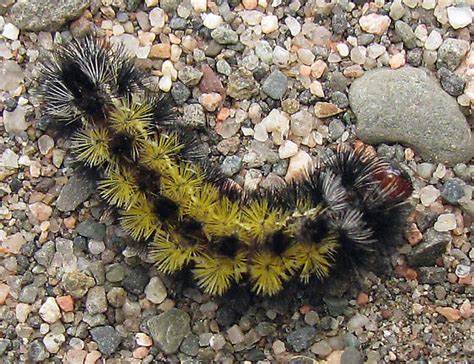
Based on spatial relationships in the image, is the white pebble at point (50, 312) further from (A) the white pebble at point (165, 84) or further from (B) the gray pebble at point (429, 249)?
(B) the gray pebble at point (429, 249)

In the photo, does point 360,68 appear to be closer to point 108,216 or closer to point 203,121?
point 203,121

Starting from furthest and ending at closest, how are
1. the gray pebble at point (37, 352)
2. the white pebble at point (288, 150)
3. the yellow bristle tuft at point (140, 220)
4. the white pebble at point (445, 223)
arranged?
the white pebble at point (288, 150) < the white pebble at point (445, 223) < the gray pebble at point (37, 352) < the yellow bristle tuft at point (140, 220)

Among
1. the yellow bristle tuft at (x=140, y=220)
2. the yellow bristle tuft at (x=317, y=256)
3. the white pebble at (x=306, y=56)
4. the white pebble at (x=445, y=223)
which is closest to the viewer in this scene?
the yellow bristle tuft at (x=317, y=256)

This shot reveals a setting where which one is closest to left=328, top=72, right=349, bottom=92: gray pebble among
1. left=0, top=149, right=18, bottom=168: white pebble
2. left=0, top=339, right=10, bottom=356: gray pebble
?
left=0, top=149, right=18, bottom=168: white pebble

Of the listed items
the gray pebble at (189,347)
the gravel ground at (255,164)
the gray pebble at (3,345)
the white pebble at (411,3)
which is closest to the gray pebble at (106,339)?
Result: the gravel ground at (255,164)

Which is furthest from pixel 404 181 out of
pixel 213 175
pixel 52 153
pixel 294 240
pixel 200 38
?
pixel 52 153

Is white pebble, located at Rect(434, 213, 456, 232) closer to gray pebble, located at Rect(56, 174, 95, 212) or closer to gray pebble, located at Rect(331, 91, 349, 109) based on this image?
gray pebble, located at Rect(331, 91, 349, 109)
